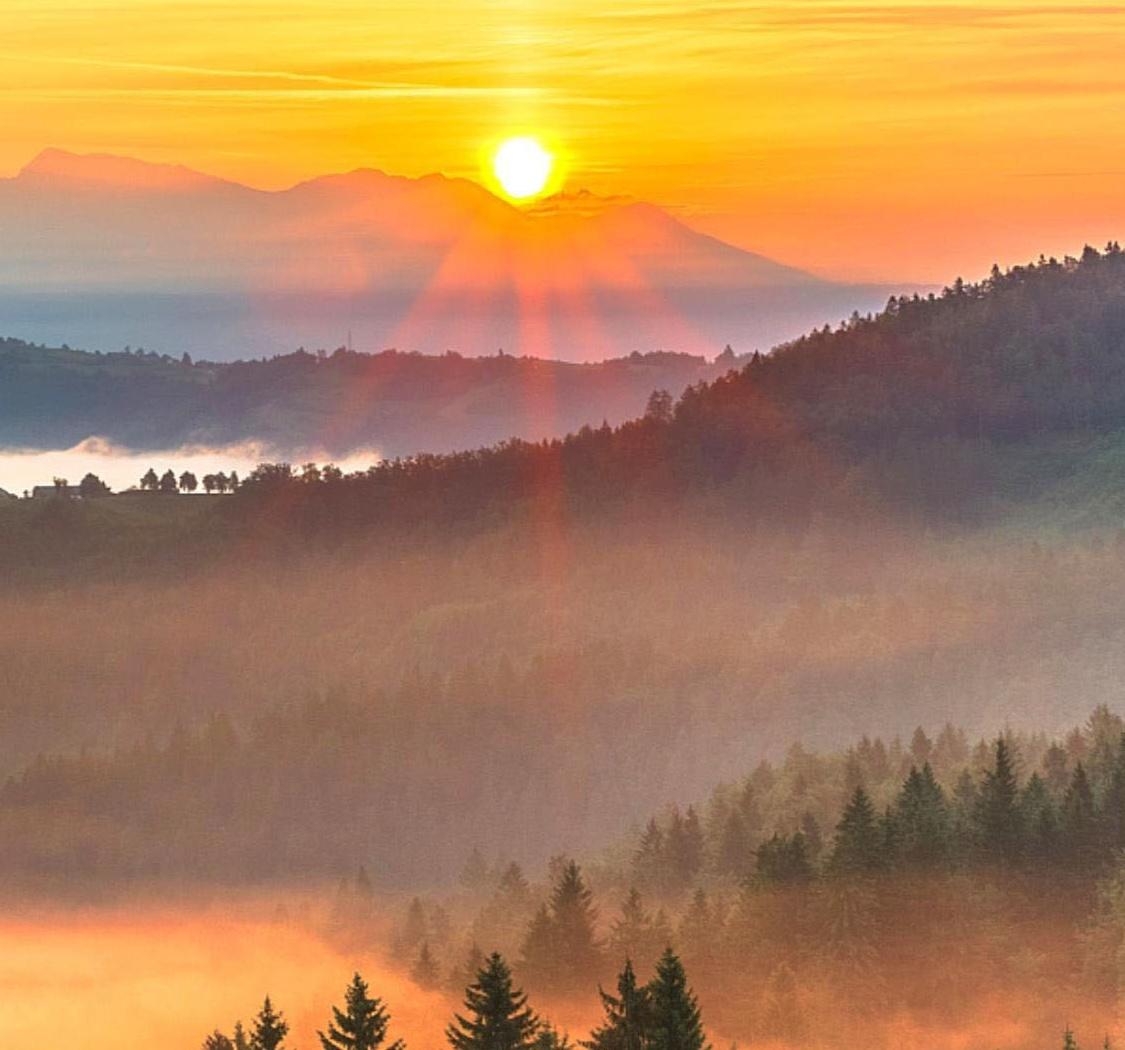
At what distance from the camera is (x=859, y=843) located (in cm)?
13138

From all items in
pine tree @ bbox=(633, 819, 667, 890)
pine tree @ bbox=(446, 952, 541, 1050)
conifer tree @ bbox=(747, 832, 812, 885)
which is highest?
pine tree @ bbox=(633, 819, 667, 890)

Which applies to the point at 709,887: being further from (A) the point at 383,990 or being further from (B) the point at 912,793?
(B) the point at 912,793

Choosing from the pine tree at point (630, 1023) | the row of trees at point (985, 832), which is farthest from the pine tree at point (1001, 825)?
the pine tree at point (630, 1023)

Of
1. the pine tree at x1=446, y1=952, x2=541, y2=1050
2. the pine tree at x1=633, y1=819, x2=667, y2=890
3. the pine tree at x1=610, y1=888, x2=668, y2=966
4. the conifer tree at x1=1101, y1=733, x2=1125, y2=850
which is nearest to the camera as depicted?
the pine tree at x1=446, y1=952, x2=541, y2=1050

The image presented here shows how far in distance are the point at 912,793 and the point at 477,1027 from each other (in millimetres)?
80341

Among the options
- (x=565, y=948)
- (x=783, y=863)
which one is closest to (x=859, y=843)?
(x=783, y=863)

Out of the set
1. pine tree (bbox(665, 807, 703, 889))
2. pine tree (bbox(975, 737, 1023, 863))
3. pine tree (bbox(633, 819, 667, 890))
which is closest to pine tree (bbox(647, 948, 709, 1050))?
pine tree (bbox(975, 737, 1023, 863))

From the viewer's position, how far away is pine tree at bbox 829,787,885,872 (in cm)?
12925

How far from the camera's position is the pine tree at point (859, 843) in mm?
129250

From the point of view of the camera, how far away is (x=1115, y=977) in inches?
4697

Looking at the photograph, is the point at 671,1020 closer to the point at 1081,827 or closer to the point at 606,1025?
the point at 606,1025

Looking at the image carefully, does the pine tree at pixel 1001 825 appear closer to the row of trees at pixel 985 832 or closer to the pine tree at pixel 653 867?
the row of trees at pixel 985 832

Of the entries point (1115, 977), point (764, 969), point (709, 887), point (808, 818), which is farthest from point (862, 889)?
point (709, 887)

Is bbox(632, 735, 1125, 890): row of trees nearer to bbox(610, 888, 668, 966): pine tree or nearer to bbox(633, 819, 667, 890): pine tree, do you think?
bbox(610, 888, 668, 966): pine tree
